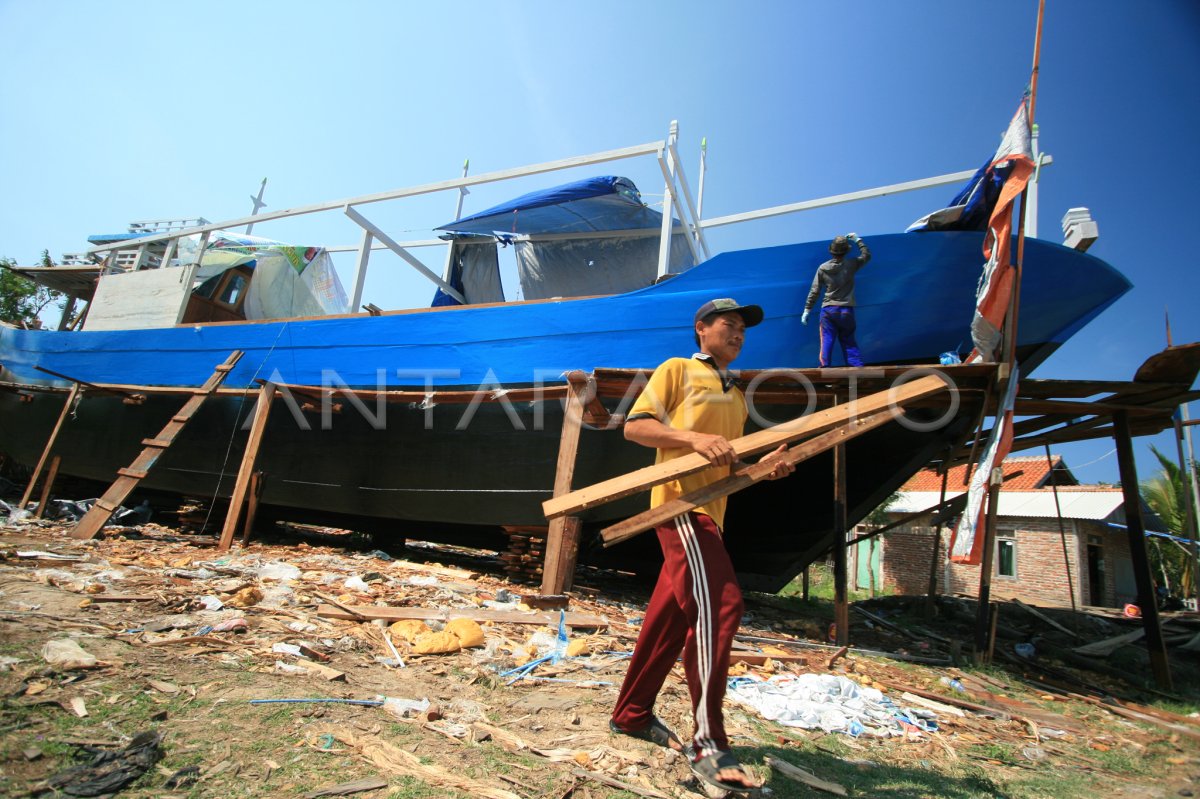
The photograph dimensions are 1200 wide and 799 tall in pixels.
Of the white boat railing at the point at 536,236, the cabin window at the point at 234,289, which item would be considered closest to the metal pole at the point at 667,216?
the white boat railing at the point at 536,236

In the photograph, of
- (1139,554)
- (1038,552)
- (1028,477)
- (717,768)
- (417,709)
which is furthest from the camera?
(1028,477)

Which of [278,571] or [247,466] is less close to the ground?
[247,466]

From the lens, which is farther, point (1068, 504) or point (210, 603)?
point (1068, 504)

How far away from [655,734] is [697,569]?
2.17ft

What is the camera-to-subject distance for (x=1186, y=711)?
4090 mm

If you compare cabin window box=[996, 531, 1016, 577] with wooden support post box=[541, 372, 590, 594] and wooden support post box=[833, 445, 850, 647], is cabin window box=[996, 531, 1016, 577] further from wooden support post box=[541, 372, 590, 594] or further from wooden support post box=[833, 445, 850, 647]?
wooden support post box=[541, 372, 590, 594]

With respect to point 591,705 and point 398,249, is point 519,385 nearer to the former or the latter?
point 398,249

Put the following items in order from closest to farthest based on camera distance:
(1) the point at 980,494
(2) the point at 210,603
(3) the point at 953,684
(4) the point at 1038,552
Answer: (2) the point at 210,603 < (3) the point at 953,684 < (1) the point at 980,494 < (4) the point at 1038,552

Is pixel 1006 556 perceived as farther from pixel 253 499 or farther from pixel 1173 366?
pixel 253 499

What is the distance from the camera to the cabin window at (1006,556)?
634 inches

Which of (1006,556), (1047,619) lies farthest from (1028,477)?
(1047,619)

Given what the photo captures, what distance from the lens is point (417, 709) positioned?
7.01ft

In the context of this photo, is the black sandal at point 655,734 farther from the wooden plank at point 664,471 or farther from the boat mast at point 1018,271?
the boat mast at point 1018,271

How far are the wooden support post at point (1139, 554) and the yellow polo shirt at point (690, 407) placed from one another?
4.89m
